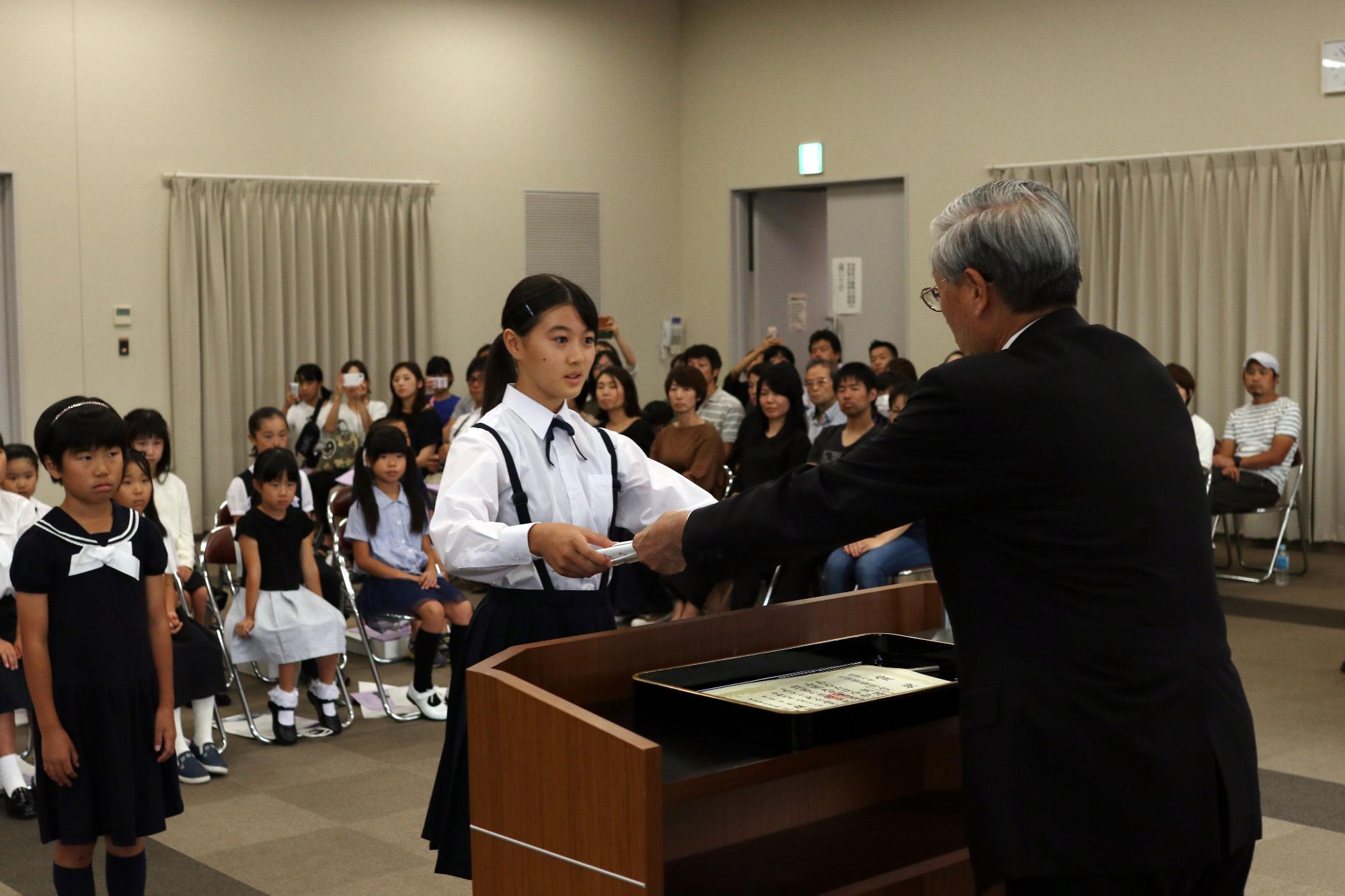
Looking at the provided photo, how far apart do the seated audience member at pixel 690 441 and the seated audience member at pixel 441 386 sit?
8.29 feet

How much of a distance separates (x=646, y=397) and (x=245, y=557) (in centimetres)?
760

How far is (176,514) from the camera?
605cm

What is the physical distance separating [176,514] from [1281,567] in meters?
5.88

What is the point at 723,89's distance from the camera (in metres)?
12.3

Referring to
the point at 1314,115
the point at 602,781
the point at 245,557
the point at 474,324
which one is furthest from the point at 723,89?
the point at 602,781

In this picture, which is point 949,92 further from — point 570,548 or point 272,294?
point 570,548

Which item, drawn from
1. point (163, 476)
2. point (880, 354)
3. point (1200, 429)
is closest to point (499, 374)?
point (163, 476)

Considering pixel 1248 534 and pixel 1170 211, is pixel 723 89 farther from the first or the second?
pixel 1248 534

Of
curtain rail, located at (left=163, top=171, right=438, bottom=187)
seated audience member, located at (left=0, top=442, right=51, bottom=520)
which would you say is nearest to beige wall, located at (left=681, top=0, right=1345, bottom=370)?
curtain rail, located at (left=163, top=171, right=438, bottom=187)

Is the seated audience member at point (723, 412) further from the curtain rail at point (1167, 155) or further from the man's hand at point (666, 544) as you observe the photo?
the man's hand at point (666, 544)

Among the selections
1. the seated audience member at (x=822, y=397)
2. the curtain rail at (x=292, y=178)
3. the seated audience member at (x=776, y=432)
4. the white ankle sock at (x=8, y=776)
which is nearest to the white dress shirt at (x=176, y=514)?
the white ankle sock at (x=8, y=776)

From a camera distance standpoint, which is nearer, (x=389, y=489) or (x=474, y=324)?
(x=389, y=489)

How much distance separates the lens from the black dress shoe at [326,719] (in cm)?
549

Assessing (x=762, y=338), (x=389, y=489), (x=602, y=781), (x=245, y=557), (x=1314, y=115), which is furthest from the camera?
(x=762, y=338)
